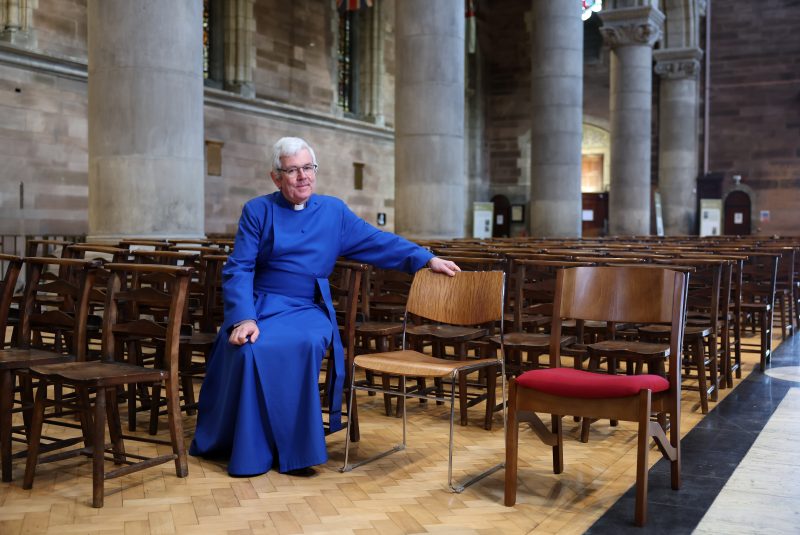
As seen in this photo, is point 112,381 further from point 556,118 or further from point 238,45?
point 238,45

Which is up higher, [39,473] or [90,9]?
[90,9]

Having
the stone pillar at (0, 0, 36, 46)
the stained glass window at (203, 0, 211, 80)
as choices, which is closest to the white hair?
the stone pillar at (0, 0, 36, 46)

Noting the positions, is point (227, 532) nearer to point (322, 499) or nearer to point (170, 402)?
point (322, 499)

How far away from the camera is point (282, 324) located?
444cm

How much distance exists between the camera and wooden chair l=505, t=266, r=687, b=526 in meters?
3.60

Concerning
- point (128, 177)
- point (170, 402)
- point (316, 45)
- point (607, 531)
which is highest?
point (316, 45)

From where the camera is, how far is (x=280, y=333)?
14.3ft

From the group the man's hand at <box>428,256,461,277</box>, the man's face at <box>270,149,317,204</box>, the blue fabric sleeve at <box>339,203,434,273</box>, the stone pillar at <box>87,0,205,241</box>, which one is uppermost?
the stone pillar at <box>87,0,205,241</box>

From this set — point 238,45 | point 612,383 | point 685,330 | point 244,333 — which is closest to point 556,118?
point 238,45

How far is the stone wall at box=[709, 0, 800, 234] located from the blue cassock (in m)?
26.0

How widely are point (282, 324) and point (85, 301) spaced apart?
0.92 m

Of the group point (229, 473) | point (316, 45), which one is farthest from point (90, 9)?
point (316, 45)

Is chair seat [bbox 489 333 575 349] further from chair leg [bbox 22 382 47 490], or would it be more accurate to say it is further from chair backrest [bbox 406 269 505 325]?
chair leg [bbox 22 382 47 490]

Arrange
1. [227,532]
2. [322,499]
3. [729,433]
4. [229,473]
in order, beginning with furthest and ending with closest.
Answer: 1. [729,433]
2. [229,473]
3. [322,499]
4. [227,532]
